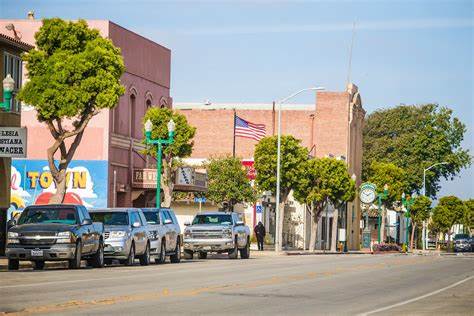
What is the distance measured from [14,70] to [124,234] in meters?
12.0

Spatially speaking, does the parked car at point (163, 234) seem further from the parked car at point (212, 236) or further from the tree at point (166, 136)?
the tree at point (166, 136)

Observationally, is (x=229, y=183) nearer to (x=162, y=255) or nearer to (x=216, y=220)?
(x=216, y=220)

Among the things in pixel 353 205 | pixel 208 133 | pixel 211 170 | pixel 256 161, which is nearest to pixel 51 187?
pixel 256 161

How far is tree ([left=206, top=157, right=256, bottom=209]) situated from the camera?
7719 centimetres

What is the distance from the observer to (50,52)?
1633 inches

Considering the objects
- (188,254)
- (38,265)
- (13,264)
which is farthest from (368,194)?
(13,264)

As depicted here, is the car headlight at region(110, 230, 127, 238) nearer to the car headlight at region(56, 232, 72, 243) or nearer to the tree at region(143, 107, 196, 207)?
the car headlight at region(56, 232, 72, 243)

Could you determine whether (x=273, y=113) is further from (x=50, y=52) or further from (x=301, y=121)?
(x=50, y=52)

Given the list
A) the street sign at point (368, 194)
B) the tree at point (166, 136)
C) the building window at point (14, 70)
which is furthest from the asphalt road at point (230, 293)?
the street sign at point (368, 194)

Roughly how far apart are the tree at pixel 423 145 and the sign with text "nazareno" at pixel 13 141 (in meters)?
97.4

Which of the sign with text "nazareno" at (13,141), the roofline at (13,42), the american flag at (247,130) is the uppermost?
the roofline at (13,42)

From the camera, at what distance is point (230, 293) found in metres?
21.6

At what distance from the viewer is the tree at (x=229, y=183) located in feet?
253

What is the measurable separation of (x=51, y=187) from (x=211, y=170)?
70.1ft
